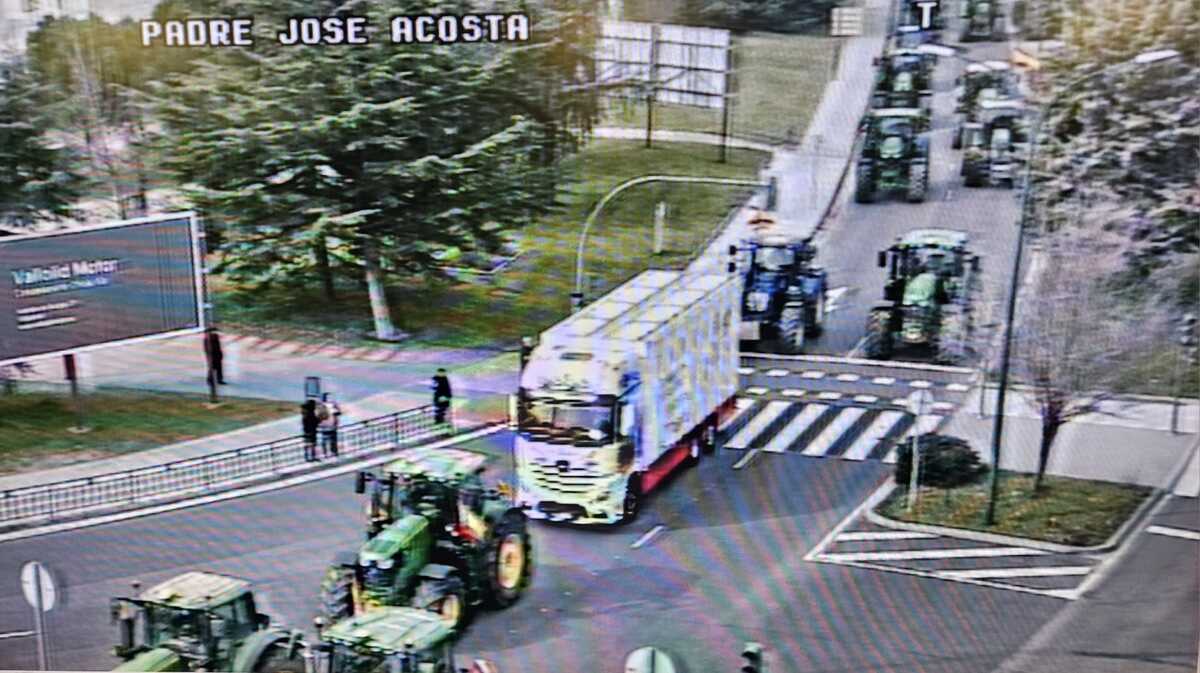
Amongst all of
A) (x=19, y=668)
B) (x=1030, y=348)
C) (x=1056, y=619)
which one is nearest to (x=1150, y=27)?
(x=1030, y=348)

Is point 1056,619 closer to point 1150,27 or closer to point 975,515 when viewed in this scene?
point 975,515

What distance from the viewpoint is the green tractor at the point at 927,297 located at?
203 inches

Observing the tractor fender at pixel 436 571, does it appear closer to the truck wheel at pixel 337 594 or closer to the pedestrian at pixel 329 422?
the truck wheel at pixel 337 594

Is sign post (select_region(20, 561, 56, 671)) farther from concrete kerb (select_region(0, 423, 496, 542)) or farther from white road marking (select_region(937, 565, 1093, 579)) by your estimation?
white road marking (select_region(937, 565, 1093, 579))

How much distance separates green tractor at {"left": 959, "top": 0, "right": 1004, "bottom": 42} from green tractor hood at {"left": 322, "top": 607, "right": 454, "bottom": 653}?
100 inches

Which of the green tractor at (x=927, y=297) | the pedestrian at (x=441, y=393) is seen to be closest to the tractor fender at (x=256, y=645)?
the pedestrian at (x=441, y=393)

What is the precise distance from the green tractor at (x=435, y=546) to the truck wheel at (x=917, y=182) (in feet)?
5.58

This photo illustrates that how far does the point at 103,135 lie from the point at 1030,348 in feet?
10.6

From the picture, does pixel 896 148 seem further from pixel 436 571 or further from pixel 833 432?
pixel 436 571

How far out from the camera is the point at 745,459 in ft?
17.6

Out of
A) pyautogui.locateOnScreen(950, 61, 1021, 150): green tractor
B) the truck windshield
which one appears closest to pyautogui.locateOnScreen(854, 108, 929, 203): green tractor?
pyautogui.locateOnScreen(950, 61, 1021, 150): green tractor

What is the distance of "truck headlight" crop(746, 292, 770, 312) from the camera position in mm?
5363

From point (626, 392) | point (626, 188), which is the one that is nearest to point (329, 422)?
point (626, 392)

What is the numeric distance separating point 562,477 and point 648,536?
354 mm
